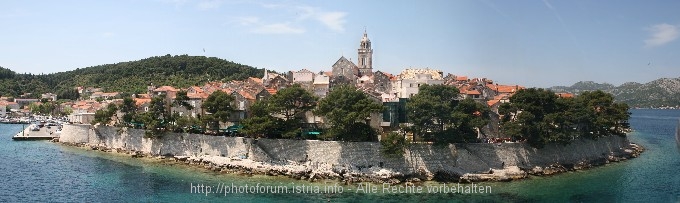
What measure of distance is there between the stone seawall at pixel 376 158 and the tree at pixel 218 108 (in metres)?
1.25

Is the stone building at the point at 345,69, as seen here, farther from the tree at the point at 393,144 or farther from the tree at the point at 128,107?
the tree at the point at 393,144

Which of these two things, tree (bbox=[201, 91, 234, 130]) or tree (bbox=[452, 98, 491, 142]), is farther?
tree (bbox=[201, 91, 234, 130])

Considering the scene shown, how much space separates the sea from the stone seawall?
1.24 metres

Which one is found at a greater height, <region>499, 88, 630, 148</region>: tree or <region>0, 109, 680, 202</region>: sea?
<region>499, 88, 630, 148</region>: tree

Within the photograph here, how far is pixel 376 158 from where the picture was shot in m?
A: 30.0

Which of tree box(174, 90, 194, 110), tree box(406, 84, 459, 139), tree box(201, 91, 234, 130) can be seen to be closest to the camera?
tree box(406, 84, 459, 139)

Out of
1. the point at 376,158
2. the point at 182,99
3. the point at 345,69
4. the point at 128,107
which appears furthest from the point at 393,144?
the point at 128,107

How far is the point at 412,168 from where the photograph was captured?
2977cm

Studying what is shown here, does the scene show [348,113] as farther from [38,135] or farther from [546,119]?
[38,135]

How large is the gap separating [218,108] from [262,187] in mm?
10028

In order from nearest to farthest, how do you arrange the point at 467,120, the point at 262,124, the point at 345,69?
the point at 467,120, the point at 262,124, the point at 345,69

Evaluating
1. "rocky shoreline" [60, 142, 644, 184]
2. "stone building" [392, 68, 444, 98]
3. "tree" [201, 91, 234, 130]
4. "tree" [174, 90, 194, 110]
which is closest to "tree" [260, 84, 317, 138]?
"rocky shoreline" [60, 142, 644, 184]

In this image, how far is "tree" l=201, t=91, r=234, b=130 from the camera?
112 feet

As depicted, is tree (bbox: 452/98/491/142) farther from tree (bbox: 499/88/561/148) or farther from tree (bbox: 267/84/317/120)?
tree (bbox: 267/84/317/120)
